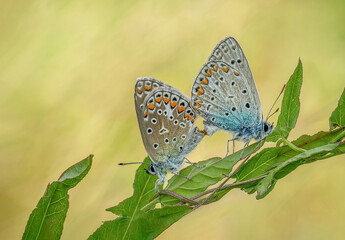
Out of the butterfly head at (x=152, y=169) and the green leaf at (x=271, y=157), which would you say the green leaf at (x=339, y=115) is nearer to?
the green leaf at (x=271, y=157)

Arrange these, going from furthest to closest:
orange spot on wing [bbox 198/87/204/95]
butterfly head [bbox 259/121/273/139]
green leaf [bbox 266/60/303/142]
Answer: orange spot on wing [bbox 198/87/204/95] → butterfly head [bbox 259/121/273/139] → green leaf [bbox 266/60/303/142]

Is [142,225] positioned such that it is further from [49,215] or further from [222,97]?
[222,97]

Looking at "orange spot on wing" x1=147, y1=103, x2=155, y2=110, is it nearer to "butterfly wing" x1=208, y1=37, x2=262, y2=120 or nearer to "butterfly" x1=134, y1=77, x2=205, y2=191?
"butterfly" x1=134, y1=77, x2=205, y2=191

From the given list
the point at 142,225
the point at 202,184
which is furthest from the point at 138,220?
the point at 202,184

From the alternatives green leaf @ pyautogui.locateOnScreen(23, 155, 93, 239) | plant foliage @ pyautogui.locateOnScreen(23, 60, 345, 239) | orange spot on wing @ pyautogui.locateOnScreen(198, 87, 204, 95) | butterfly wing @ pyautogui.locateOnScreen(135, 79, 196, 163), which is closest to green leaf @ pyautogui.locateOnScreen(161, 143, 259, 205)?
plant foliage @ pyautogui.locateOnScreen(23, 60, 345, 239)

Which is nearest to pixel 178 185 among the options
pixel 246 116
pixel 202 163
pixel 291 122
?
pixel 202 163

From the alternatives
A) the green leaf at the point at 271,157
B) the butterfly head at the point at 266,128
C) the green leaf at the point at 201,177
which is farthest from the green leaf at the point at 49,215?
the butterfly head at the point at 266,128
